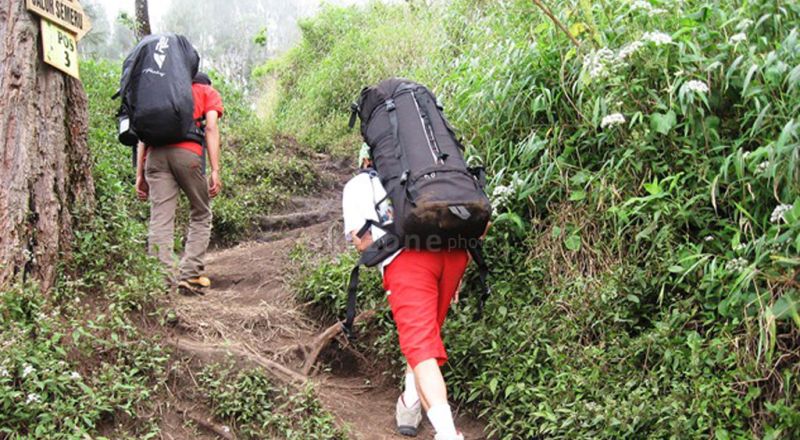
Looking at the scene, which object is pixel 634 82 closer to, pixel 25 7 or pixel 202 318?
pixel 202 318

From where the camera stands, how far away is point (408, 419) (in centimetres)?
446

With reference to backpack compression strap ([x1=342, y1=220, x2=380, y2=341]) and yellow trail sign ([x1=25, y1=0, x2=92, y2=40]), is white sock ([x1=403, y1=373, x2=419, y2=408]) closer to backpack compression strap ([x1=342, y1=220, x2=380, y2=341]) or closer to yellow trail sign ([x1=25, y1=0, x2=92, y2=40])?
backpack compression strap ([x1=342, y1=220, x2=380, y2=341])

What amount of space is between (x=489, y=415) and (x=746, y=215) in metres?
1.88

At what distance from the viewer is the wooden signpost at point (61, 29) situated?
4.47 meters

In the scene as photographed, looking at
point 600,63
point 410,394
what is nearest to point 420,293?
point 410,394

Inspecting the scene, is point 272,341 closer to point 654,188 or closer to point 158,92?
point 158,92

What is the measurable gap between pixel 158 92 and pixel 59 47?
2.60 ft

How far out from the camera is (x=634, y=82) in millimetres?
4691

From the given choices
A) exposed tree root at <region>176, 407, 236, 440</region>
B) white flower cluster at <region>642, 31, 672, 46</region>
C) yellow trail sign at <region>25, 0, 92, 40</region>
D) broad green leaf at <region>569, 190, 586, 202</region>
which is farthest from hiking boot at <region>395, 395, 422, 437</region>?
yellow trail sign at <region>25, 0, 92, 40</region>

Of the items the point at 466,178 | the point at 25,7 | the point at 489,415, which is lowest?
the point at 489,415

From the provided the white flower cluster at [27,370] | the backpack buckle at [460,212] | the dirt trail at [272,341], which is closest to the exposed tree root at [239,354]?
the dirt trail at [272,341]

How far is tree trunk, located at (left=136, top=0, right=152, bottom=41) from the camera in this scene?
43.8 feet

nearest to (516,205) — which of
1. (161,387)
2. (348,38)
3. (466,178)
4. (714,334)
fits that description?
(466,178)

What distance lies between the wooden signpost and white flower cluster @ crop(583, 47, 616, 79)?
3350 mm
